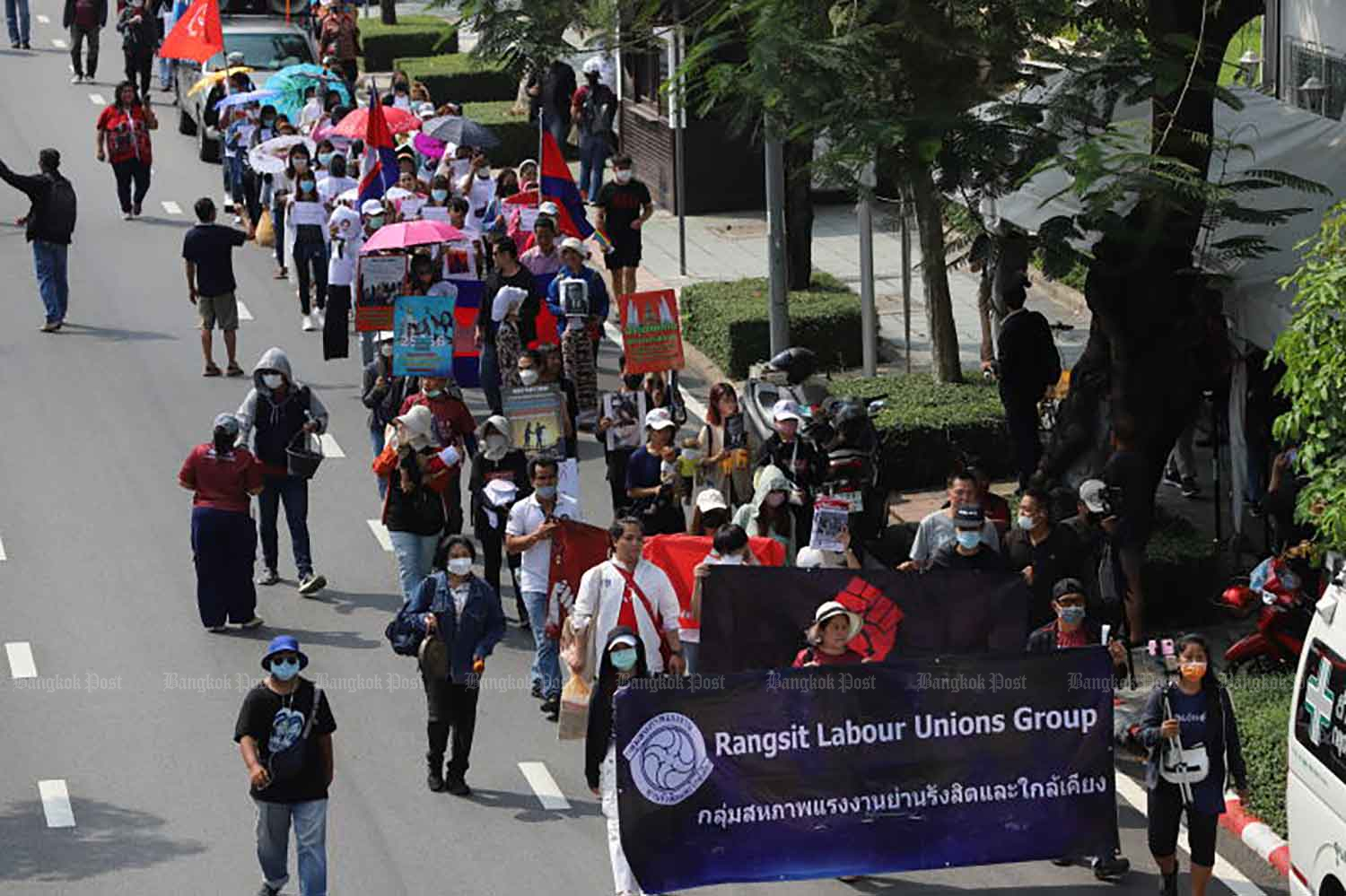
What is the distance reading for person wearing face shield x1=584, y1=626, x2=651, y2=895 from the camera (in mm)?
12953

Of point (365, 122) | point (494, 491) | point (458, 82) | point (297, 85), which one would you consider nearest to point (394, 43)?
point (458, 82)

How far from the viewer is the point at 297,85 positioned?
102ft

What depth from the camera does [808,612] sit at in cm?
1450

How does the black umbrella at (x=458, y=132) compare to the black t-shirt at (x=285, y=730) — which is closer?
the black t-shirt at (x=285, y=730)

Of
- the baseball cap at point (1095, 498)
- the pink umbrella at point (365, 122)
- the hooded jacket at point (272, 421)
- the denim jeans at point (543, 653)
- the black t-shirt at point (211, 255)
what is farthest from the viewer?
the pink umbrella at point (365, 122)

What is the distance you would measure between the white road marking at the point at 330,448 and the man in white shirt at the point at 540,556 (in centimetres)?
586

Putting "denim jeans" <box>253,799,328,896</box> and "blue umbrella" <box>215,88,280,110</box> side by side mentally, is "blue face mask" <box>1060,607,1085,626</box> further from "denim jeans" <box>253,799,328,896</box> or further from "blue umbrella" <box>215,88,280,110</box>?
"blue umbrella" <box>215,88,280,110</box>

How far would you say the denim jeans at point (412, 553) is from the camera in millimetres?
16844

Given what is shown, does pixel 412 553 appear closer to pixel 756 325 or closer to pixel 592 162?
pixel 756 325

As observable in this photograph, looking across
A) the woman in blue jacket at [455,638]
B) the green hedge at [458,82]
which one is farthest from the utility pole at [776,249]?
the green hedge at [458,82]

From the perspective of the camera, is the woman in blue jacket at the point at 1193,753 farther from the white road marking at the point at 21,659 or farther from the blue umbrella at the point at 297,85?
the blue umbrella at the point at 297,85

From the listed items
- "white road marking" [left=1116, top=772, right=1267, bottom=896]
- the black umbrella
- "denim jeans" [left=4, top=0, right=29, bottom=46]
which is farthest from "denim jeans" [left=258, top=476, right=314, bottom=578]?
"denim jeans" [left=4, top=0, right=29, bottom=46]

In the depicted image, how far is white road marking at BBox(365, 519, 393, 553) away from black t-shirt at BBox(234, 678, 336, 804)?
21.0 feet

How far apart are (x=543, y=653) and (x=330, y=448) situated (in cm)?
641
